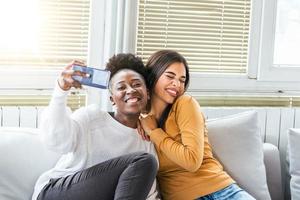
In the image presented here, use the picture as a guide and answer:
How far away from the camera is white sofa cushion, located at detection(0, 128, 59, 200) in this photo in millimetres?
1790

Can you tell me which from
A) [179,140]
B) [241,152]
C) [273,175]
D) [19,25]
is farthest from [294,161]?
[19,25]

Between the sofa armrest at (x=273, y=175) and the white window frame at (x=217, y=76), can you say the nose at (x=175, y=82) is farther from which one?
the sofa armrest at (x=273, y=175)

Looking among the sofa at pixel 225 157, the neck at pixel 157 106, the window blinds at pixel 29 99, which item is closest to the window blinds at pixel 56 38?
the window blinds at pixel 29 99

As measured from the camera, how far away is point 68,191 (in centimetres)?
163

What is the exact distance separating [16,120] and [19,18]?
18.6 inches

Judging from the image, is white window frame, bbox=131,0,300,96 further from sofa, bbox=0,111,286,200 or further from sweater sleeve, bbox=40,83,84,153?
sweater sleeve, bbox=40,83,84,153

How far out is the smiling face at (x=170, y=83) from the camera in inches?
75.6

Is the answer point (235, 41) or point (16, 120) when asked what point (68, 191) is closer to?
point (16, 120)

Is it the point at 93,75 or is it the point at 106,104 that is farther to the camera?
the point at 106,104

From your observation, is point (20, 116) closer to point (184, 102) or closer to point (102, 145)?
point (102, 145)

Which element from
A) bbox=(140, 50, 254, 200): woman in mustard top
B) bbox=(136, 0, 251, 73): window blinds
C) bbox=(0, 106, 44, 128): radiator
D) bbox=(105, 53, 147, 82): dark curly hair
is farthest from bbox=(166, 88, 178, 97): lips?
bbox=(0, 106, 44, 128): radiator

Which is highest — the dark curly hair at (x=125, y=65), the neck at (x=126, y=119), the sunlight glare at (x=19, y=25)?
the sunlight glare at (x=19, y=25)

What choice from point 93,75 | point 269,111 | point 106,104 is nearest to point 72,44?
point 106,104

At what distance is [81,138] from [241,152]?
2.47 feet
